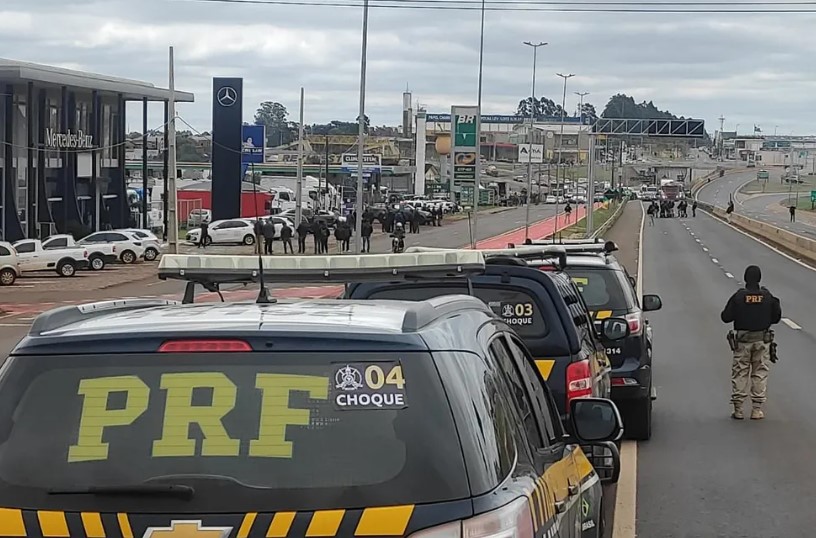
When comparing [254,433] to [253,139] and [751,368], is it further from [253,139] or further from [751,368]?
[253,139]

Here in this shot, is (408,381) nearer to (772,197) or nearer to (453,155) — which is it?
(453,155)

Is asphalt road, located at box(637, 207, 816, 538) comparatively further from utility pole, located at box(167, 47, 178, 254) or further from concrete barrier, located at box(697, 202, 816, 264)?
concrete barrier, located at box(697, 202, 816, 264)

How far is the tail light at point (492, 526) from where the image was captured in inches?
127

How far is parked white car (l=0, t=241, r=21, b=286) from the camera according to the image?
135 feet

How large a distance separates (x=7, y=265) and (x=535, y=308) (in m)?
35.8

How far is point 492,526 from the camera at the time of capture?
329cm

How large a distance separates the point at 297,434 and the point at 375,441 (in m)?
0.21

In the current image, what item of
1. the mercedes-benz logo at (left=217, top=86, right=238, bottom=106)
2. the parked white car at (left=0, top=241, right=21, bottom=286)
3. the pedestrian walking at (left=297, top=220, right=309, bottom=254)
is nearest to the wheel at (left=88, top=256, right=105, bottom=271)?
the parked white car at (left=0, top=241, right=21, bottom=286)

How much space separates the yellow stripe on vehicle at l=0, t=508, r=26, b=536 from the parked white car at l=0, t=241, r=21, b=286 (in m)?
39.6

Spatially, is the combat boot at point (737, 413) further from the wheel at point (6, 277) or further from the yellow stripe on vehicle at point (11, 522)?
the wheel at point (6, 277)

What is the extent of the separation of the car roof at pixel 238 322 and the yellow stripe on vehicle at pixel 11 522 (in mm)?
459

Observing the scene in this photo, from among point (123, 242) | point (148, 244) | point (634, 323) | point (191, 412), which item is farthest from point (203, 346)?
point (148, 244)

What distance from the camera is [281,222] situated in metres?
66.0

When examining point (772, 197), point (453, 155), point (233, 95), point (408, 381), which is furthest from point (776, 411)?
point (772, 197)
